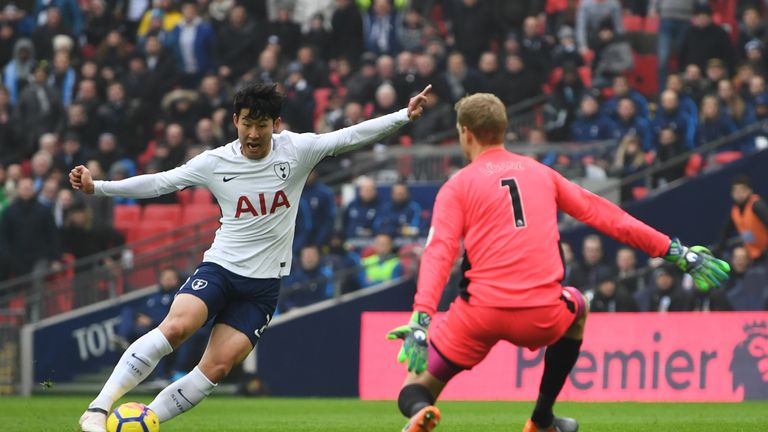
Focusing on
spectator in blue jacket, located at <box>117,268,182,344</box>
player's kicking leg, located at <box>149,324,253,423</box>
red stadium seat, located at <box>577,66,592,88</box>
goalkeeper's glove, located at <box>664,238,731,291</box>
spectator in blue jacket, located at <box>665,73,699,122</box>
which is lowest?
spectator in blue jacket, located at <box>117,268,182,344</box>

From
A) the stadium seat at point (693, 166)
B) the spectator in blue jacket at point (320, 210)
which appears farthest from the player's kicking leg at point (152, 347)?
the stadium seat at point (693, 166)

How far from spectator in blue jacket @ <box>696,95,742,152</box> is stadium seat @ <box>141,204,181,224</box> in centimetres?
799

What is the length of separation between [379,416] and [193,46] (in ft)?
40.9

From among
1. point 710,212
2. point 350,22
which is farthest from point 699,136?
point 350,22

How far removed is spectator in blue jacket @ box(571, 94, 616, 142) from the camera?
20.5 meters

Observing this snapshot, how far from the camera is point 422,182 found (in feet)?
68.0

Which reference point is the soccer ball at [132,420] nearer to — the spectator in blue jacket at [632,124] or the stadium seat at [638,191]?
the stadium seat at [638,191]

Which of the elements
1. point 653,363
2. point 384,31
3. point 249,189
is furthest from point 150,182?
point 384,31

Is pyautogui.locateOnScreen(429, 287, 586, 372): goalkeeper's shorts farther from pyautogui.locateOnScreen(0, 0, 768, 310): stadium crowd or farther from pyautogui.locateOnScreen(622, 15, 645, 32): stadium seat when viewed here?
pyautogui.locateOnScreen(622, 15, 645, 32): stadium seat

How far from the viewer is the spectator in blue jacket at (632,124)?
20.2 m

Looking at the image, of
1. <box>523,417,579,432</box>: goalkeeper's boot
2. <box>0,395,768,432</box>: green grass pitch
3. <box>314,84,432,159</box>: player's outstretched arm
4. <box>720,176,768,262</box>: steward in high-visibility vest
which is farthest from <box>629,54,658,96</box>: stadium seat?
<box>523,417,579,432</box>: goalkeeper's boot

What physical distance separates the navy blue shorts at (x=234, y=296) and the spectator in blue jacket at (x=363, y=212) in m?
10.3

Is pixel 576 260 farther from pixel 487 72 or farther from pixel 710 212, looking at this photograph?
pixel 487 72

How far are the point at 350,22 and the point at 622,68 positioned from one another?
4.60m
